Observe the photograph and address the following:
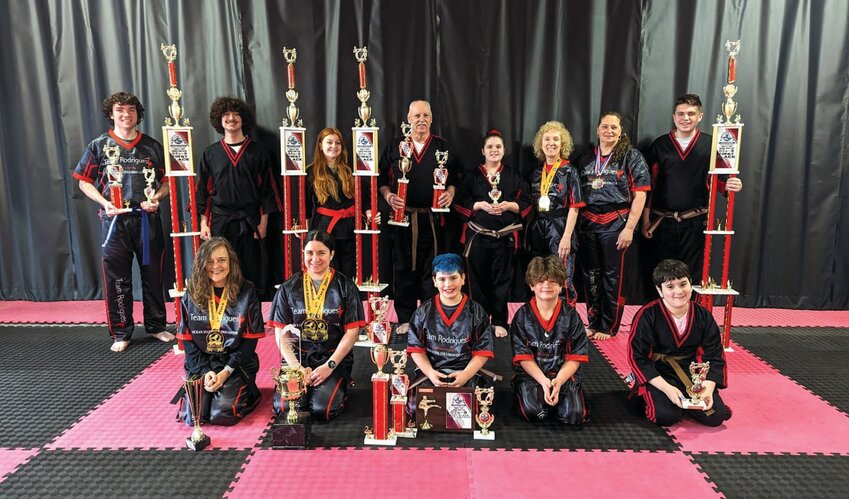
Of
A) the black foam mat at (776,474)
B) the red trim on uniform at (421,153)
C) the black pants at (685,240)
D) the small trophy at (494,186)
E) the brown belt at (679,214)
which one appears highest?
the red trim on uniform at (421,153)

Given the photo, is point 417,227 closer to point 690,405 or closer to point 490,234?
point 490,234

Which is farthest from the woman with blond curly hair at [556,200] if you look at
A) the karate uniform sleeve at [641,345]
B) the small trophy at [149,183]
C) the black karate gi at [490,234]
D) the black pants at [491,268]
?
the small trophy at [149,183]

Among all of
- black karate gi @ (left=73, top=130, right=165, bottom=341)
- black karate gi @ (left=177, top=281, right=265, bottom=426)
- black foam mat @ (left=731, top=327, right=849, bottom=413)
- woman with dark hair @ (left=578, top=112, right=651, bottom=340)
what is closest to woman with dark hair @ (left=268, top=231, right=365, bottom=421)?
black karate gi @ (left=177, top=281, right=265, bottom=426)

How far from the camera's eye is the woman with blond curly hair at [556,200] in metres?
4.23

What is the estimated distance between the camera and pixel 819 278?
515cm

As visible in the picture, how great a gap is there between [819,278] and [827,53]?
201 cm

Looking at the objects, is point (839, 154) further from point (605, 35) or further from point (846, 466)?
point (846, 466)

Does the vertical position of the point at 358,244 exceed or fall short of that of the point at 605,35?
it falls short

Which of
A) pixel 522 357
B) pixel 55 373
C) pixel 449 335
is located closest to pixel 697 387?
pixel 522 357

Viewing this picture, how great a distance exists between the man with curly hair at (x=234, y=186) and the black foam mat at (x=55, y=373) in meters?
0.96

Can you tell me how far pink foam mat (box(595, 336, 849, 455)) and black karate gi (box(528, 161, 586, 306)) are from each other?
0.96 meters

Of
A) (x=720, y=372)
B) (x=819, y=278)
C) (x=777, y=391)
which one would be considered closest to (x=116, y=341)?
(x=720, y=372)

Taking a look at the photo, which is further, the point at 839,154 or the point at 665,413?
the point at 839,154

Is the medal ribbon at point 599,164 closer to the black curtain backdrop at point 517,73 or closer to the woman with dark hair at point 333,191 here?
the black curtain backdrop at point 517,73
